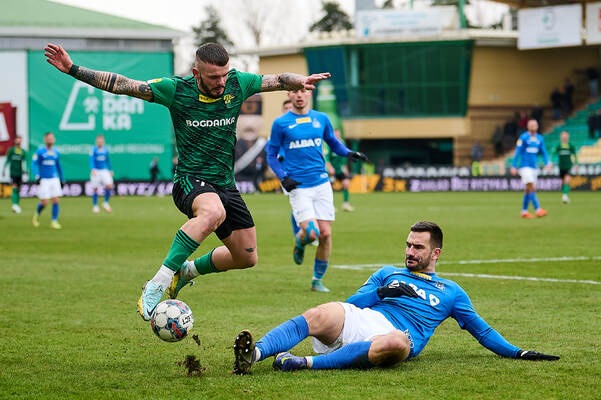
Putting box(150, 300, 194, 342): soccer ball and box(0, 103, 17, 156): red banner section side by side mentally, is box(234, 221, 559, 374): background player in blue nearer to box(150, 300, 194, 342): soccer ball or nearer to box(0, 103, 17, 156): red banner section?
box(150, 300, 194, 342): soccer ball

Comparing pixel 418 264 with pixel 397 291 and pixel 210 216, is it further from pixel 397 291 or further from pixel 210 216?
pixel 210 216

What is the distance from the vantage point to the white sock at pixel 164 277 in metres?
6.96

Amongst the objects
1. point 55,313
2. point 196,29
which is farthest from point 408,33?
point 55,313

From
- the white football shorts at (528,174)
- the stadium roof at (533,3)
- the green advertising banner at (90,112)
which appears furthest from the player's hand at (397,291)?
the stadium roof at (533,3)

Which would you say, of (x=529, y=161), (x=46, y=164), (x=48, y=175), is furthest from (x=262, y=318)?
(x=529, y=161)

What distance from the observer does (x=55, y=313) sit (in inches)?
360

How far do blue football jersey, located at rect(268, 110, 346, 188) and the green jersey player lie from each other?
3706 millimetres

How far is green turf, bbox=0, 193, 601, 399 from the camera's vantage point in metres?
5.83

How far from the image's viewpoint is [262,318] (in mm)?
8773

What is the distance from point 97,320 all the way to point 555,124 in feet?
168

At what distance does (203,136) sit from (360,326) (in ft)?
7.18

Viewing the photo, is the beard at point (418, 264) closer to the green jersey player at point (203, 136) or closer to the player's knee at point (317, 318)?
the player's knee at point (317, 318)

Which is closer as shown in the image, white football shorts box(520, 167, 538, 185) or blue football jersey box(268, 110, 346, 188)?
blue football jersey box(268, 110, 346, 188)

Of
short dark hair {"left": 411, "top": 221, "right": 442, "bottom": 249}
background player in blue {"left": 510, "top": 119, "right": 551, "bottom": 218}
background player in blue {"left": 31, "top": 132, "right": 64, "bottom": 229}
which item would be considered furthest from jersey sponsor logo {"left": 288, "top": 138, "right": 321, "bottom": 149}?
background player in blue {"left": 510, "top": 119, "right": 551, "bottom": 218}
